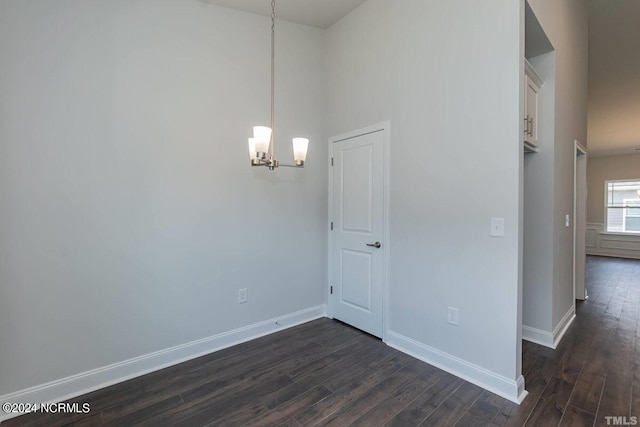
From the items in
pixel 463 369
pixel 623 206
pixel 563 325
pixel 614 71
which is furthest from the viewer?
pixel 623 206

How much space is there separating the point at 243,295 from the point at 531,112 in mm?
3153

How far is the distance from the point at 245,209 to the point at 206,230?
43cm

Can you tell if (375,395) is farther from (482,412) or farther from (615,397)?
(615,397)

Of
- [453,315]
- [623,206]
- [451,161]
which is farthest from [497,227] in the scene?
[623,206]

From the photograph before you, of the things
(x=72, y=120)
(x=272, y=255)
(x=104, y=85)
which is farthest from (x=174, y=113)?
(x=272, y=255)

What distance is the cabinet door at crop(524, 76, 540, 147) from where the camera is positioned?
2482mm

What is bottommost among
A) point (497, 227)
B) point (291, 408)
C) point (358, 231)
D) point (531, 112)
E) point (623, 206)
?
point (291, 408)

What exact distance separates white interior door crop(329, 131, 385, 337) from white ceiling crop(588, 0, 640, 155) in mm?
3448

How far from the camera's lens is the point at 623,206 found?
7.99m

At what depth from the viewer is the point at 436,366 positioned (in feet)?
7.91

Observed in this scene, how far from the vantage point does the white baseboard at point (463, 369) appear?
2012 millimetres

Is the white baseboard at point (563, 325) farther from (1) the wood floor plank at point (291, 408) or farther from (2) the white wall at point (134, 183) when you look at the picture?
(2) the white wall at point (134, 183)

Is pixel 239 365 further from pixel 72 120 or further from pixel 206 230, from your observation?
pixel 72 120

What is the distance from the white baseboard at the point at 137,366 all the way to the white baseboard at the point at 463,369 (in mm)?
1186
